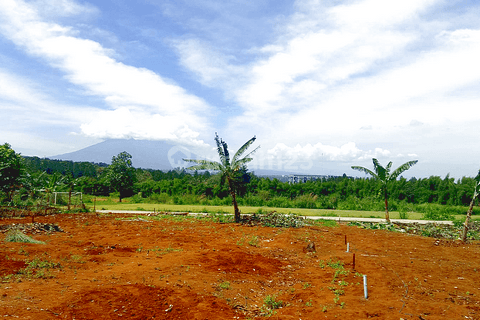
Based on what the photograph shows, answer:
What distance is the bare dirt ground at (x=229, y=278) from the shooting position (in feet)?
20.3

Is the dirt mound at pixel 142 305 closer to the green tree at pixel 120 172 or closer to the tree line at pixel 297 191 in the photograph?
the tree line at pixel 297 191

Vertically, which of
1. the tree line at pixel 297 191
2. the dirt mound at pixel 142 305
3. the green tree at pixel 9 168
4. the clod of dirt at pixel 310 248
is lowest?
the clod of dirt at pixel 310 248

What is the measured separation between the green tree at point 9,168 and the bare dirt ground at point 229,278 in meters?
11.0

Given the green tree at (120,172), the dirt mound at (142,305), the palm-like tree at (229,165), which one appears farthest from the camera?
the green tree at (120,172)

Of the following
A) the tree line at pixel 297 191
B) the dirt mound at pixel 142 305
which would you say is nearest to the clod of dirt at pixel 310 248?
the dirt mound at pixel 142 305

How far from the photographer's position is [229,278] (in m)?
8.70

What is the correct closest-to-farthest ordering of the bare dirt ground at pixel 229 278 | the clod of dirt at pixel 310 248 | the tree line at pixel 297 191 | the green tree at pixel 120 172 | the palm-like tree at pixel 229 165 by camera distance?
the bare dirt ground at pixel 229 278 → the clod of dirt at pixel 310 248 → the palm-like tree at pixel 229 165 → the tree line at pixel 297 191 → the green tree at pixel 120 172

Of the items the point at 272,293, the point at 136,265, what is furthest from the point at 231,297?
the point at 136,265

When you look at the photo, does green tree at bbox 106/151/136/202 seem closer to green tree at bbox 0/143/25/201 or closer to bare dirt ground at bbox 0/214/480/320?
green tree at bbox 0/143/25/201

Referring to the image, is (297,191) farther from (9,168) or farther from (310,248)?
(9,168)

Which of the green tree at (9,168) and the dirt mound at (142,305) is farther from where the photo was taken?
the green tree at (9,168)

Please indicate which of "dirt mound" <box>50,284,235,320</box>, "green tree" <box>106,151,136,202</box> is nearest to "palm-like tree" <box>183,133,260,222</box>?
"dirt mound" <box>50,284,235,320</box>

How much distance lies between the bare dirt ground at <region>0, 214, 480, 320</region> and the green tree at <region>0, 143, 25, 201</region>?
10979 mm

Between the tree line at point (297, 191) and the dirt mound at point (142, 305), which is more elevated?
the tree line at point (297, 191)
